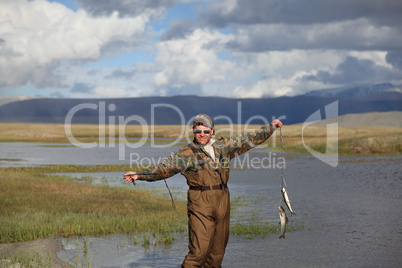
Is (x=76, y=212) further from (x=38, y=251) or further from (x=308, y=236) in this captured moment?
(x=308, y=236)

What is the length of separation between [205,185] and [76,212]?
1106 cm

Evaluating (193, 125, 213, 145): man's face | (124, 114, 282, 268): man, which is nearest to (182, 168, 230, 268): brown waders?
(124, 114, 282, 268): man

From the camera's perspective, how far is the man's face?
332 inches

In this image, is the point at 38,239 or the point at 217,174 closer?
the point at 217,174

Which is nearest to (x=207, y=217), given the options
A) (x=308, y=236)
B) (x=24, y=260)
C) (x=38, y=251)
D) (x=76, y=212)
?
(x=24, y=260)

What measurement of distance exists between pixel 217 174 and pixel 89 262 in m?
4.99

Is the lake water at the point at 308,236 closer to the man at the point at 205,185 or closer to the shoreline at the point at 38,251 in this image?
the shoreline at the point at 38,251

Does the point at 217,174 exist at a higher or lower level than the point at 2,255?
higher

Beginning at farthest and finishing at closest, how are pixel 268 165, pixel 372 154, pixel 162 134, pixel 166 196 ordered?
pixel 162 134 → pixel 372 154 → pixel 268 165 → pixel 166 196

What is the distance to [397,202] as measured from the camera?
885 inches

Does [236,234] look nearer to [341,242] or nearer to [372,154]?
[341,242]

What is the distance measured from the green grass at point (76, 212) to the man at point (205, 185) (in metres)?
7.22

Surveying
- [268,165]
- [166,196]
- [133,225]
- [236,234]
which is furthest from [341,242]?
[268,165]

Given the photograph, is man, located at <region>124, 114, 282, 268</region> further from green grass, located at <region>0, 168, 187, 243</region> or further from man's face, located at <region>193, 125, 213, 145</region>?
green grass, located at <region>0, 168, 187, 243</region>
